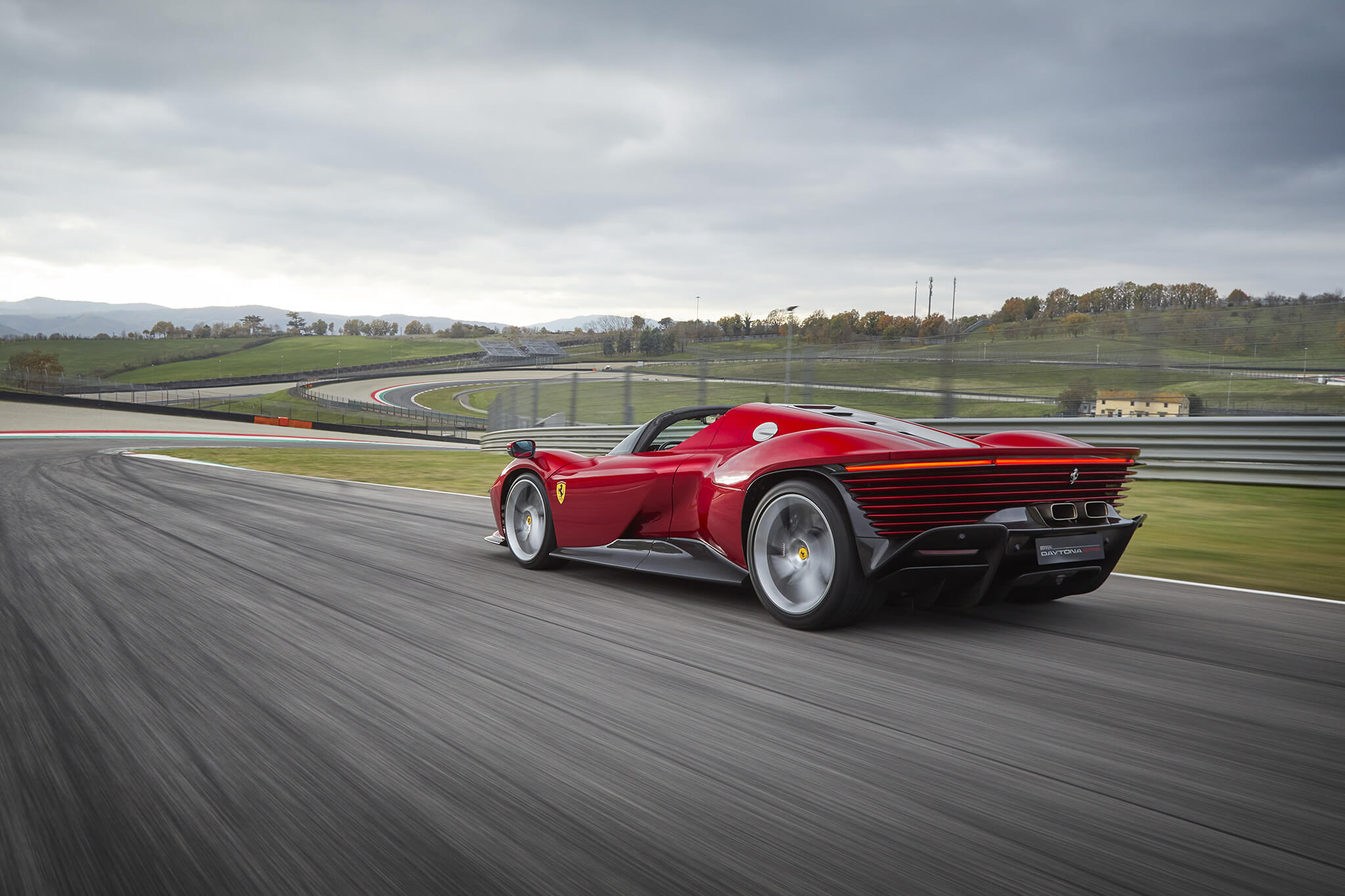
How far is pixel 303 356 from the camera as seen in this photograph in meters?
115

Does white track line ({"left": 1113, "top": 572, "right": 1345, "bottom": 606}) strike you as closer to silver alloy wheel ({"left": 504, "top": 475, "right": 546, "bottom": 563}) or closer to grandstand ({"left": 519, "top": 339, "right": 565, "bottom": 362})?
silver alloy wheel ({"left": 504, "top": 475, "right": 546, "bottom": 563})

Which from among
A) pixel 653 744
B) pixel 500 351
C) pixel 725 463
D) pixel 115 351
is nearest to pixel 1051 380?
pixel 725 463

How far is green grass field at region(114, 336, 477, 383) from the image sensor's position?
98688mm

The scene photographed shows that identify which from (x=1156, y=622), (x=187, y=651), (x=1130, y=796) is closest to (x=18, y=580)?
(x=187, y=651)

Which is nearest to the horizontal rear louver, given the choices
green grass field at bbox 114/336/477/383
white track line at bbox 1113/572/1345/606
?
white track line at bbox 1113/572/1345/606

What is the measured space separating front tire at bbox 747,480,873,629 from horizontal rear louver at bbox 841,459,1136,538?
148 mm

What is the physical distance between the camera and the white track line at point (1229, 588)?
4.76 meters

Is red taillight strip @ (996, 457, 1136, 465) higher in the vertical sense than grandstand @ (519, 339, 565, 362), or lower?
lower

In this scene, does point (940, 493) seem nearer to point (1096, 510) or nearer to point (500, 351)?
point (1096, 510)

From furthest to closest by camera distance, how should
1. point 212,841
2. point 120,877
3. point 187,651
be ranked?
1. point 187,651
2. point 212,841
3. point 120,877

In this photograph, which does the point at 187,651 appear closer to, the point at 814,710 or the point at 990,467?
the point at 814,710

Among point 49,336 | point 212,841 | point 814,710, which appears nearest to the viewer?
point 212,841

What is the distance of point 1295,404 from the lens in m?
9.55

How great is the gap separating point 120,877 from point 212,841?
7.6 inches
